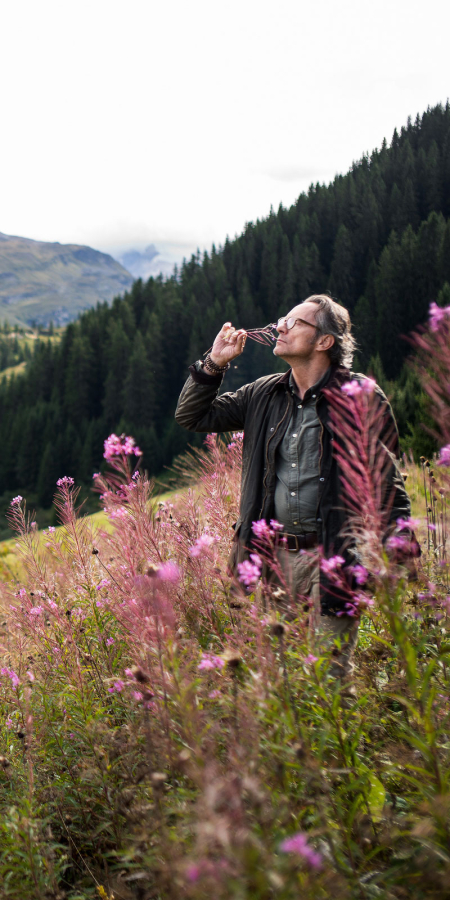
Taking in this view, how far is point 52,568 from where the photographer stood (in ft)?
14.7

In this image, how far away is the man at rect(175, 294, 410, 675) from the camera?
9.93 feet

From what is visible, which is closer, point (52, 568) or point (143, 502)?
point (143, 502)

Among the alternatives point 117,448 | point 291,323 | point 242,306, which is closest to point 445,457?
point 117,448

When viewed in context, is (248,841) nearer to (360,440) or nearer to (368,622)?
(360,440)

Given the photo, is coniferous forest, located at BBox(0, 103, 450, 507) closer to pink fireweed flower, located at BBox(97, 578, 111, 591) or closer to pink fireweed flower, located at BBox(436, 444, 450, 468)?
pink fireweed flower, located at BBox(97, 578, 111, 591)

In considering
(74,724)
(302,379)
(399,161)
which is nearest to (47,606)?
(74,724)

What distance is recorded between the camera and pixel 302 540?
312 cm

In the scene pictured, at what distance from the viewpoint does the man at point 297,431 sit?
3027mm

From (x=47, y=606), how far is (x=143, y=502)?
0.92 meters

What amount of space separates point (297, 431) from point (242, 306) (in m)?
68.7

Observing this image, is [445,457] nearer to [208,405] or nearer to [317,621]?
[317,621]

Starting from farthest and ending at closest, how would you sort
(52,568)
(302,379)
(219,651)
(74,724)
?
1. (52,568)
2. (302,379)
3. (74,724)
4. (219,651)

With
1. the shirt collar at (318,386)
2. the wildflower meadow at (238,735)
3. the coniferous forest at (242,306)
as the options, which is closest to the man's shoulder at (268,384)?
the shirt collar at (318,386)

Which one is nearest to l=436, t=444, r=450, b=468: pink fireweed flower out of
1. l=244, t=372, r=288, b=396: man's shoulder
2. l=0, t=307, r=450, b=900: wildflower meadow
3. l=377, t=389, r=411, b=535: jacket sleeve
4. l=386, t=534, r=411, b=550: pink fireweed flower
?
l=0, t=307, r=450, b=900: wildflower meadow
